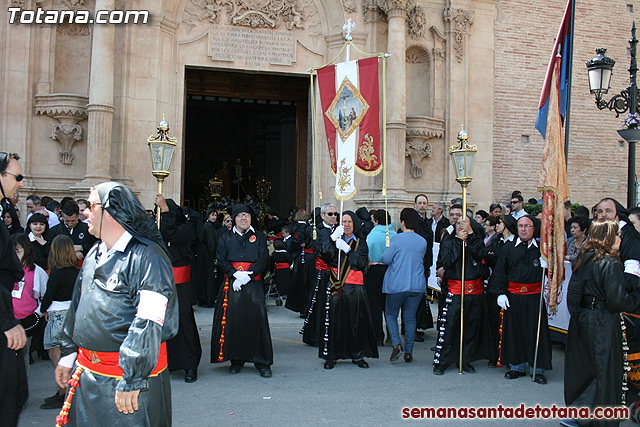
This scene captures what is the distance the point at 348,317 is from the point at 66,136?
355 inches

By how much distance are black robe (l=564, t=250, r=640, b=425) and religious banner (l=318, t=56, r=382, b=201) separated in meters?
3.69

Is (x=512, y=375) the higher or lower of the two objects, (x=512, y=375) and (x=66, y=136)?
the lower

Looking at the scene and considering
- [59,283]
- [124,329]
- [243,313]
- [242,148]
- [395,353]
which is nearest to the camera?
[124,329]

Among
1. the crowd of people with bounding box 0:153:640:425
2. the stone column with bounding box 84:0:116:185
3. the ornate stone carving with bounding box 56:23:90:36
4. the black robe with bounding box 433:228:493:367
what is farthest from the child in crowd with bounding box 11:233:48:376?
the ornate stone carving with bounding box 56:23:90:36

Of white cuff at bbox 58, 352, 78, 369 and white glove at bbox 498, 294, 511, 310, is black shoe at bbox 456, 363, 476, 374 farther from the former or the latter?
white cuff at bbox 58, 352, 78, 369

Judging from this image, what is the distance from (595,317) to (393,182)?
31.8ft

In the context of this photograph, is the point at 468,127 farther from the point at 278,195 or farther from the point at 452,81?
the point at 278,195

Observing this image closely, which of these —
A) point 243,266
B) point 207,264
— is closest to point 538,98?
point 207,264

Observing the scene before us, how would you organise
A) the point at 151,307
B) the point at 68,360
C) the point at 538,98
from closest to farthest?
1. the point at 151,307
2. the point at 68,360
3. the point at 538,98

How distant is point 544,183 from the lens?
7.32m

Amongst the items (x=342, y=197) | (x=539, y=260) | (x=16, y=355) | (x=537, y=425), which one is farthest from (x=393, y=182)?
(x=16, y=355)

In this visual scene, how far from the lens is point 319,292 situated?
30.7 ft

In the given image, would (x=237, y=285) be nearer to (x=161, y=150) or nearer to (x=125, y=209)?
(x=161, y=150)

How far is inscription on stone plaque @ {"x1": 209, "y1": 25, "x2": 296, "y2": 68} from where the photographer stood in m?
15.3
